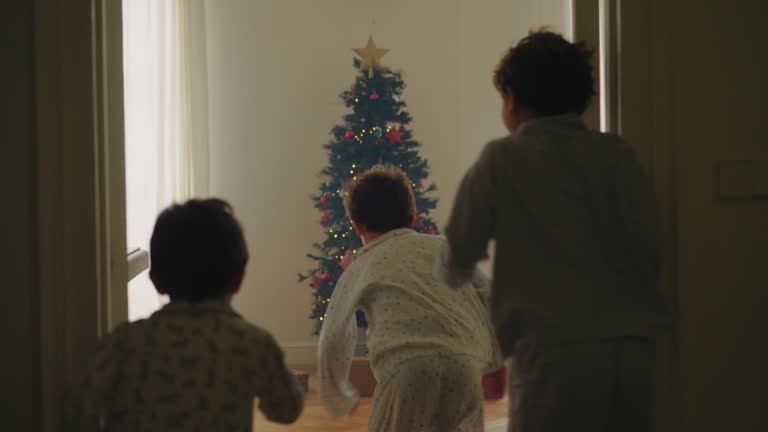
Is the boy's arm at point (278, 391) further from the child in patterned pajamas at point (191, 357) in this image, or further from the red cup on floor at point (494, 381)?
the red cup on floor at point (494, 381)

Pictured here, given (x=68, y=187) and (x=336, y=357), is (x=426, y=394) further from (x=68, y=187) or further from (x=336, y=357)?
(x=68, y=187)

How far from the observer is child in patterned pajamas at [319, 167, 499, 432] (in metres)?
2.38

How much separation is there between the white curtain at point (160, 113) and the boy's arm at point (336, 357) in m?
1.27

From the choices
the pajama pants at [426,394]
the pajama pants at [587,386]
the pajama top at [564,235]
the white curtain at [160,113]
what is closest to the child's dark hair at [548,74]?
the pajama top at [564,235]

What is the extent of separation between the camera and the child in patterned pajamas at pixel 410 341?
2385 millimetres

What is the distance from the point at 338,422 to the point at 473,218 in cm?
297

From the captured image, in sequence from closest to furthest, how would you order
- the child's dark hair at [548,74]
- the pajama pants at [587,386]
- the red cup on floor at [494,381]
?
1. the pajama pants at [587,386]
2. the child's dark hair at [548,74]
3. the red cup on floor at [494,381]

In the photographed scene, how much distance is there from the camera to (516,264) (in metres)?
1.68

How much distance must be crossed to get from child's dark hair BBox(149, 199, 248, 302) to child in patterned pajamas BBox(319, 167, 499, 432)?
751mm

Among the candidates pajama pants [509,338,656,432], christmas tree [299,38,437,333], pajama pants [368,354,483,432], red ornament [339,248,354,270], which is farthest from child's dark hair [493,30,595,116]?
christmas tree [299,38,437,333]

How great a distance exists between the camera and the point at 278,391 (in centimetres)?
170

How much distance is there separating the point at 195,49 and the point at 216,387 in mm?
4538

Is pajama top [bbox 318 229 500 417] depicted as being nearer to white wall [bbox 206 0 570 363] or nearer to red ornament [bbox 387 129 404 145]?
red ornament [bbox 387 129 404 145]

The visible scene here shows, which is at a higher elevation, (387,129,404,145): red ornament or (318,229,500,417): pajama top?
(387,129,404,145): red ornament
